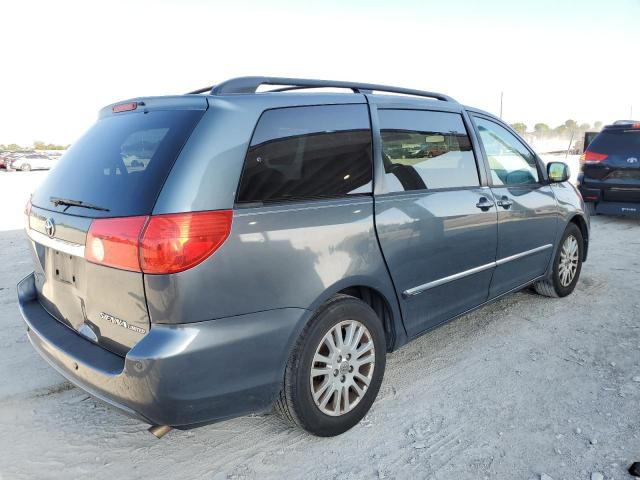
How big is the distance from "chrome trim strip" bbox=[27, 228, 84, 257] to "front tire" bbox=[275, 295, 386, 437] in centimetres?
107

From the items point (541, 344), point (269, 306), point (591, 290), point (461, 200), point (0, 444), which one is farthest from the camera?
point (591, 290)

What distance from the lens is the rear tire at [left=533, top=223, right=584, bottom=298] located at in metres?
4.45

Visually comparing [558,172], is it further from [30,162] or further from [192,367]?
[30,162]

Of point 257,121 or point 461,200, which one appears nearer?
point 257,121

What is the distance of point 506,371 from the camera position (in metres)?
3.21

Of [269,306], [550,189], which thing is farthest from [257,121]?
[550,189]

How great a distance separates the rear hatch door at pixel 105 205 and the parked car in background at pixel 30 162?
102 ft

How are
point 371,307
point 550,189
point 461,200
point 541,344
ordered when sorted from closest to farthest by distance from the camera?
point 371,307
point 461,200
point 541,344
point 550,189

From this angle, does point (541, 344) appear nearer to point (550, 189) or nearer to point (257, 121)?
point (550, 189)

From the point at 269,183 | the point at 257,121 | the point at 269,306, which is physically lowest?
the point at 269,306

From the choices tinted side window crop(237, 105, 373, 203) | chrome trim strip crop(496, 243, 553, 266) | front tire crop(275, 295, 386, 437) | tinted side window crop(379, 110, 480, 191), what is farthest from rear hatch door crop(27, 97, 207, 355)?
chrome trim strip crop(496, 243, 553, 266)

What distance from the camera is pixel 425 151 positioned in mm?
3113

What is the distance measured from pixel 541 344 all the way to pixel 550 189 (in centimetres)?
141

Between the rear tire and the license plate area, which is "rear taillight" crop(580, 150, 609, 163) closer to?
the rear tire
